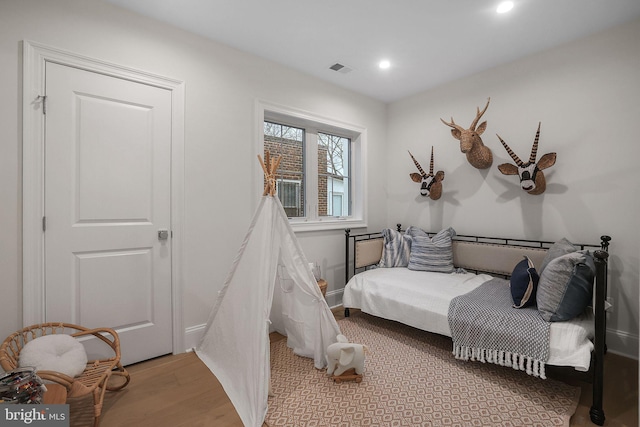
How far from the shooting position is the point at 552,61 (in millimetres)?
2742

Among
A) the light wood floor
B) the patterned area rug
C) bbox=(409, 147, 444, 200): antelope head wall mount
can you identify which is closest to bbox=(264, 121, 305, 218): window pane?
bbox=(409, 147, 444, 200): antelope head wall mount

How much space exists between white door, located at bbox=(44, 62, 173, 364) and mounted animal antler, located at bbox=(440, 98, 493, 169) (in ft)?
8.64

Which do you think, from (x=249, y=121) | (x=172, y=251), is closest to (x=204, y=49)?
(x=249, y=121)

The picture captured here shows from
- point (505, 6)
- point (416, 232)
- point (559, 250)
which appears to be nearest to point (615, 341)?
point (559, 250)

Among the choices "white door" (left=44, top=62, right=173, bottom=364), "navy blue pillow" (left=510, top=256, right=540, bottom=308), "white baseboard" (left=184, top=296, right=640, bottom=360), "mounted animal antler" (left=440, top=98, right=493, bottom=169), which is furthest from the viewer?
"mounted animal antler" (left=440, top=98, right=493, bottom=169)

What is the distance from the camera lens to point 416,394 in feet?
6.23

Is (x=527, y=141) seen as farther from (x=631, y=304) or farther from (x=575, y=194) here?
(x=631, y=304)

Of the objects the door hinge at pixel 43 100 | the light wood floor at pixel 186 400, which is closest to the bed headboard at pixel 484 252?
the light wood floor at pixel 186 400

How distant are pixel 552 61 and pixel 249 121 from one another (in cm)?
277

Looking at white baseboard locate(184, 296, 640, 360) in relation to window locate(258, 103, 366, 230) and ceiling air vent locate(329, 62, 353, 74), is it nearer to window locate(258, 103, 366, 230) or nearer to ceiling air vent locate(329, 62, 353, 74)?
window locate(258, 103, 366, 230)

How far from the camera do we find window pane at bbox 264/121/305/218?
323 cm

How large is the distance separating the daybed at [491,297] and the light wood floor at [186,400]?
186 mm

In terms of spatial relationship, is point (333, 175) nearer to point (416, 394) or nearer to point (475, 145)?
point (475, 145)

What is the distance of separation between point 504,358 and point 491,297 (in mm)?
495
